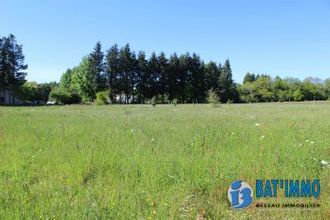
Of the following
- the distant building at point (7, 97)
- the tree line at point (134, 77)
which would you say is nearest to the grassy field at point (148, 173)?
the tree line at point (134, 77)

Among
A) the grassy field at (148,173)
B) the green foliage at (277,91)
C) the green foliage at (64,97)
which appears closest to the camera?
the grassy field at (148,173)

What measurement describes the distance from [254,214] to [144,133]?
20.5ft

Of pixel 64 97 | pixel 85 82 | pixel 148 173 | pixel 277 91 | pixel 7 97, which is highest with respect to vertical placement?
pixel 85 82

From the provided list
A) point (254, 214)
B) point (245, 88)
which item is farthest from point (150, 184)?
point (245, 88)

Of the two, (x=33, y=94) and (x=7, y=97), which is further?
(x=33, y=94)

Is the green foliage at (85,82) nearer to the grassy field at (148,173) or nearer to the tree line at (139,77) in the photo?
the tree line at (139,77)

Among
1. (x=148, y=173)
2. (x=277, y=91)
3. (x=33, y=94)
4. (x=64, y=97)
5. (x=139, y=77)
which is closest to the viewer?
(x=148, y=173)

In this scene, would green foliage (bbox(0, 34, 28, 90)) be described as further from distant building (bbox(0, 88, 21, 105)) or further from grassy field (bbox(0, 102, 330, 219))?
grassy field (bbox(0, 102, 330, 219))

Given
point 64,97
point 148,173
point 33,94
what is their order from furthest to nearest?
point 33,94 → point 64,97 → point 148,173

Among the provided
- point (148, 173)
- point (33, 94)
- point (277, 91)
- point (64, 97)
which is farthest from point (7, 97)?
point (148, 173)

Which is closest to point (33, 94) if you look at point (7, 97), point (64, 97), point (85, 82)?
point (7, 97)

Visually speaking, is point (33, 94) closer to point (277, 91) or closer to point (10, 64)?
point (10, 64)

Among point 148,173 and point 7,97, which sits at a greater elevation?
point 7,97

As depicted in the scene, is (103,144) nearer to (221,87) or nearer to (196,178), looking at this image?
(196,178)
